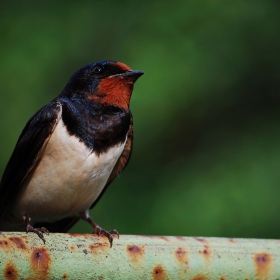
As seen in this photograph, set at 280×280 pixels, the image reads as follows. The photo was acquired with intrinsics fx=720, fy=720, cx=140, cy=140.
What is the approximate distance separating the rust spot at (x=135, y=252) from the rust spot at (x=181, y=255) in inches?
2.5

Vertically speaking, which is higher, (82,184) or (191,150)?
(82,184)

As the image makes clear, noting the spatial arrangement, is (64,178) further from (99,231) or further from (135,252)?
(135,252)

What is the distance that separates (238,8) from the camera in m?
3.72

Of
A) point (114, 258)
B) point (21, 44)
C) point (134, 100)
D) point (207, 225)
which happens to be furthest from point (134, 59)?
point (114, 258)

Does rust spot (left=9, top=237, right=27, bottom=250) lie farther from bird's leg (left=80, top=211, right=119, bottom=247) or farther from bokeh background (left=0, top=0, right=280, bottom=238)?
bokeh background (left=0, top=0, right=280, bottom=238)

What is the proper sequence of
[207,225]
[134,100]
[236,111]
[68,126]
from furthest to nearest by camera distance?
[236,111]
[134,100]
[207,225]
[68,126]

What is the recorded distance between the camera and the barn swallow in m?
1.82

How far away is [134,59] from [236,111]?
2.35 ft

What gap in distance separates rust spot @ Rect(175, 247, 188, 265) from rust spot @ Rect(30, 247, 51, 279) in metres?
0.23

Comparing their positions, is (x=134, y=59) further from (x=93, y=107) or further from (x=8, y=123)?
(x=93, y=107)

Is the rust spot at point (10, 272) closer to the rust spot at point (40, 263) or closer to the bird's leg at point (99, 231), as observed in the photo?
the rust spot at point (40, 263)

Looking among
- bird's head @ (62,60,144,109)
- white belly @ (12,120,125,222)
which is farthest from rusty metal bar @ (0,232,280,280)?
bird's head @ (62,60,144,109)

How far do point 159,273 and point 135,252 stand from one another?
2.3 inches

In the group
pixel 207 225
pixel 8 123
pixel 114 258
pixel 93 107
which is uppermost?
pixel 93 107
